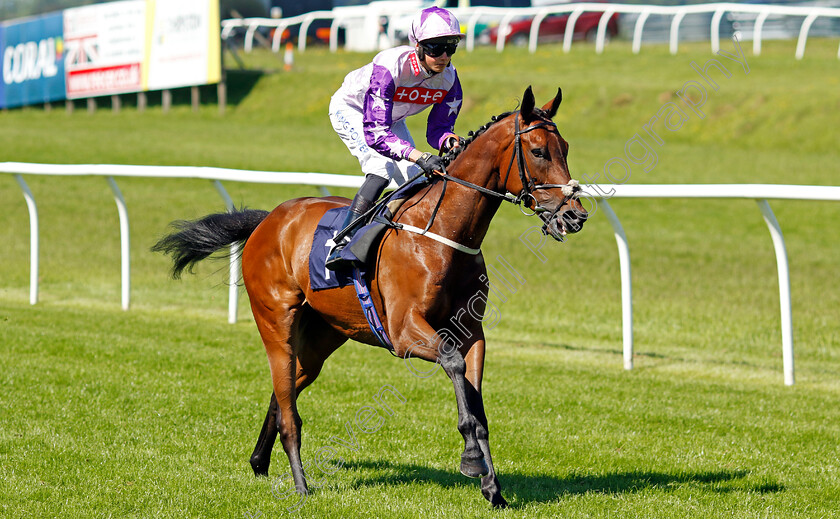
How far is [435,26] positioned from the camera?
4098 mm

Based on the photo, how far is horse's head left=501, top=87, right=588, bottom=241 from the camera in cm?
373

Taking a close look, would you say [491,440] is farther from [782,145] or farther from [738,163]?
[782,145]

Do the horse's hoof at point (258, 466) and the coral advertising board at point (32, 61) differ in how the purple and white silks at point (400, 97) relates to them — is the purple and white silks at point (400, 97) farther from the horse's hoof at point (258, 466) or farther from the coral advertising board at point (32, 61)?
the coral advertising board at point (32, 61)

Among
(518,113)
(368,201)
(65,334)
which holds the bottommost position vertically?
(65,334)

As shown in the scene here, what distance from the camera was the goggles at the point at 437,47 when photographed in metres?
4.14

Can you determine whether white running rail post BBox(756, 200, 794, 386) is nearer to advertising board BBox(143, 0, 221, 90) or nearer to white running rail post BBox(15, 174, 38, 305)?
white running rail post BBox(15, 174, 38, 305)

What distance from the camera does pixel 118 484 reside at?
4.18 m

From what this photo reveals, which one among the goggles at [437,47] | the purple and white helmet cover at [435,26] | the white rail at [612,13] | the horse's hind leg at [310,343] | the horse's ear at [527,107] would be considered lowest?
the horse's hind leg at [310,343]

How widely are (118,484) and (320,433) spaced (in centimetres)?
122

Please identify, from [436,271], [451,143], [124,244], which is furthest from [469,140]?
[124,244]

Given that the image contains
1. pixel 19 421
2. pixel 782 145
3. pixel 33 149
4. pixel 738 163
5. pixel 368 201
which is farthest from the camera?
pixel 33 149

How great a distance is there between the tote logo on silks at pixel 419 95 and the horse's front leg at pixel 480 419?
3.60ft

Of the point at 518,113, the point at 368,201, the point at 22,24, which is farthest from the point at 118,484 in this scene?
the point at 22,24

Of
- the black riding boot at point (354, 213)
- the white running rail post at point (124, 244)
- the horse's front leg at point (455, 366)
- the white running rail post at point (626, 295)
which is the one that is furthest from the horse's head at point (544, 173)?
the white running rail post at point (124, 244)
